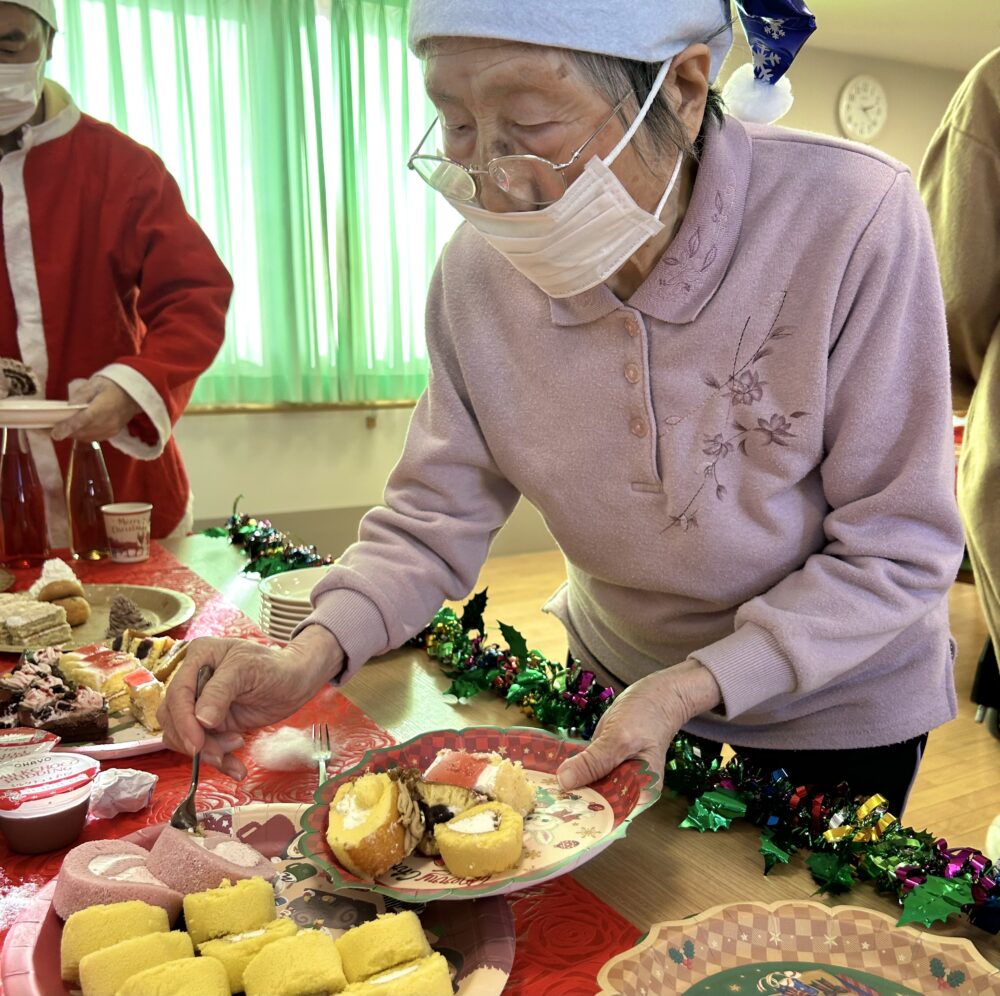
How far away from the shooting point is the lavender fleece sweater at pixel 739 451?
37.1 inches

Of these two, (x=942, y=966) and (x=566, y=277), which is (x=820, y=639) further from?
(x=566, y=277)

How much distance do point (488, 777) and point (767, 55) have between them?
0.83 metres

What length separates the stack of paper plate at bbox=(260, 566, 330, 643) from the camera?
134 centimetres

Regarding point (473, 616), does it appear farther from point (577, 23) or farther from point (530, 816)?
point (577, 23)

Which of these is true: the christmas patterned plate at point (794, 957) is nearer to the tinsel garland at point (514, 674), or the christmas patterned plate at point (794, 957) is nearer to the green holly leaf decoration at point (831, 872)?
the green holly leaf decoration at point (831, 872)

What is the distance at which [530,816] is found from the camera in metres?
0.81

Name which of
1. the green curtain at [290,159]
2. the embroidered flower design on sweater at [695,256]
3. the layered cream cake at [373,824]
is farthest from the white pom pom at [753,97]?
the green curtain at [290,159]

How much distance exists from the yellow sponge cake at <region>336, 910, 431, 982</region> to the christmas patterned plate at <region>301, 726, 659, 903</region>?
5 centimetres

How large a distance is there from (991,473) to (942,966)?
5.12ft

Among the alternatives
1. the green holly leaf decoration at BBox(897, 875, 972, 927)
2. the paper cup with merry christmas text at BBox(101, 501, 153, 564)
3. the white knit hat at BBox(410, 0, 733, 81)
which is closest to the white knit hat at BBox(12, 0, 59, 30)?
the paper cup with merry christmas text at BBox(101, 501, 153, 564)

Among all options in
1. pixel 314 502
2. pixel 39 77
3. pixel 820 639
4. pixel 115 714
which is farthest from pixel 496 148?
pixel 314 502

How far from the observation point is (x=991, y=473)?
1968mm

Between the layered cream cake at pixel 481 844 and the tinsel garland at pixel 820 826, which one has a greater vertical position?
the layered cream cake at pixel 481 844

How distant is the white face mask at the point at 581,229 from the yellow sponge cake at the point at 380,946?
67cm
